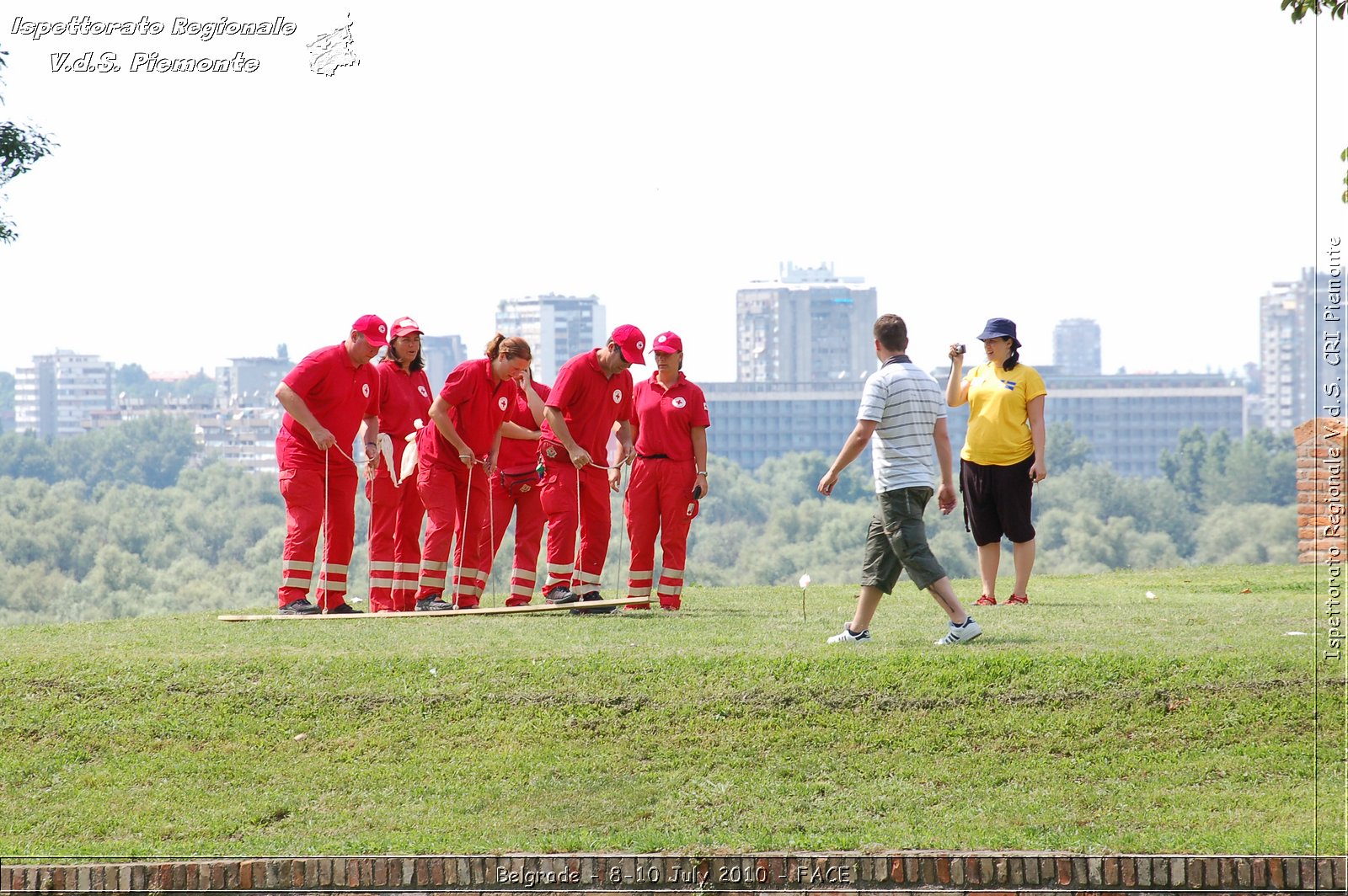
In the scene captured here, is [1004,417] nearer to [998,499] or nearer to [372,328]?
[998,499]

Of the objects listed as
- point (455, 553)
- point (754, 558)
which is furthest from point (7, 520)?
point (455, 553)

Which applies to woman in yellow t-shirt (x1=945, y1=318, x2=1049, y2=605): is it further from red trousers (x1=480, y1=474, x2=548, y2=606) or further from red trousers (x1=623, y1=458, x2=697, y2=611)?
red trousers (x1=480, y1=474, x2=548, y2=606)

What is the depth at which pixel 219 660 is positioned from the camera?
31.3 ft

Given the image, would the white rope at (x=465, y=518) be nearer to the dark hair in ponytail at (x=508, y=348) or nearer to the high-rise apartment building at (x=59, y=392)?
the dark hair in ponytail at (x=508, y=348)

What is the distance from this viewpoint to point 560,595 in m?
12.1

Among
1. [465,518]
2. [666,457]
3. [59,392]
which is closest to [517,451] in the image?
[465,518]

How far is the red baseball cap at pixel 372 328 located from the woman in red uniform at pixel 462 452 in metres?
0.57

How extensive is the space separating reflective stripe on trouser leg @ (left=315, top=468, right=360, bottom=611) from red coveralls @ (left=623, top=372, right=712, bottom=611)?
6.67 feet

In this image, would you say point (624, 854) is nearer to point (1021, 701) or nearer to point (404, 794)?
point (404, 794)

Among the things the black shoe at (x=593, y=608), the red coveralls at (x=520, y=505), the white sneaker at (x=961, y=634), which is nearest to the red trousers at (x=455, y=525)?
the red coveralls at (x=520, y=505)

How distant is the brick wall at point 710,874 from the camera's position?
270 inches

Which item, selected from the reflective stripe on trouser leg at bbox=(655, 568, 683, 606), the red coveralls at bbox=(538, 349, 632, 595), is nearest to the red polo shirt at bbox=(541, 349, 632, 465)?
the red coveralls at bbox=(538, 349, 632, 595)

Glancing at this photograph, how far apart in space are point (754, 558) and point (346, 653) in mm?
95651

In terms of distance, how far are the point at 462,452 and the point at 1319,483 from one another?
387 inches
